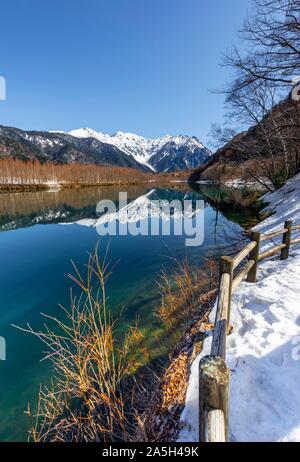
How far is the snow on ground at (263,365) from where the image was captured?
7.05 ft

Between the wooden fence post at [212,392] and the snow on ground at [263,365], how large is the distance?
1.04m

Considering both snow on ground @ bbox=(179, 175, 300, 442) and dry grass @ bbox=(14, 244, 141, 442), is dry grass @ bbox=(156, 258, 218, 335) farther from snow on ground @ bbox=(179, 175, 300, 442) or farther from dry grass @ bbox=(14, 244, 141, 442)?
snow on ground @ bbox=(179, 175, 300, 442)

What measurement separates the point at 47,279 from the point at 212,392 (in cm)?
925

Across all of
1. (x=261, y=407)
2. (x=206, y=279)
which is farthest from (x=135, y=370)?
(x=206, y=279)

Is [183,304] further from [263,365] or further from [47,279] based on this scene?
[47,279]

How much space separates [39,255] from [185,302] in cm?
979

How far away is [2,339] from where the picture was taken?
228 inches

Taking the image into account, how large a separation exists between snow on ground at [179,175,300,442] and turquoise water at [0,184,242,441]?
9.55 ft

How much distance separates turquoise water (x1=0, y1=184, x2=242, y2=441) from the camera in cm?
456

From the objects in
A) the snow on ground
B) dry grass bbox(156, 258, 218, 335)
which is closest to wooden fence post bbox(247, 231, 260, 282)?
the snow on ground

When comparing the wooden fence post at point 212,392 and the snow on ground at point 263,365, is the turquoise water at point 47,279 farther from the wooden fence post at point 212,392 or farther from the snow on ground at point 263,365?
the wooden fence post at point 212,392

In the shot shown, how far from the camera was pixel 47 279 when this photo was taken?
925cm
